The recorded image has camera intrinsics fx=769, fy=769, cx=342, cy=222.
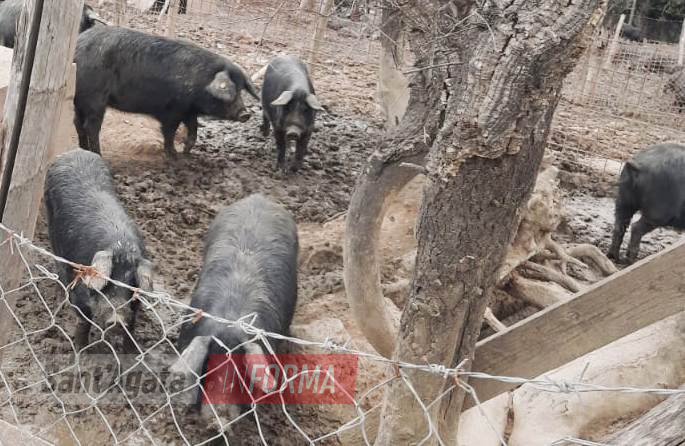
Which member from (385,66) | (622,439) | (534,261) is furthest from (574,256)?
(622,439)

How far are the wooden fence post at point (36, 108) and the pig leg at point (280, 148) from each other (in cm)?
486

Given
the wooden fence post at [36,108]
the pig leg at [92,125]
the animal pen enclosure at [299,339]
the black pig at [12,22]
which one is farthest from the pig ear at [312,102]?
the wooden fence post at [36,108]

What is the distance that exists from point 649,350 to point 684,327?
0.21m

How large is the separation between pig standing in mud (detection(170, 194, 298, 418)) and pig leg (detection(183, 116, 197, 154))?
277cm

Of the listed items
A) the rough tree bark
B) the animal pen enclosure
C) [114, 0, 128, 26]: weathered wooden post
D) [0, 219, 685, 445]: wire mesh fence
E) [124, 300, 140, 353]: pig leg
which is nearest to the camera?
the rough tree bark

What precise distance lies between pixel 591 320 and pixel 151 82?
5595mm

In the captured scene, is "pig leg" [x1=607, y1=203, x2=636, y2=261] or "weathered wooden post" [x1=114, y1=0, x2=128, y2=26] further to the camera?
"weathered wooden post" [x1=114, y1=0, x2=128, y2=26]

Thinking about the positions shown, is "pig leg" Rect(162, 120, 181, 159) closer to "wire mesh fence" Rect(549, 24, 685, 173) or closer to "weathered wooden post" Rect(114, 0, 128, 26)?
"weathered wooden post" Rect(114, 0, 128, 26)

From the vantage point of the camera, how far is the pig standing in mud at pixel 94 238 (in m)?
4.23

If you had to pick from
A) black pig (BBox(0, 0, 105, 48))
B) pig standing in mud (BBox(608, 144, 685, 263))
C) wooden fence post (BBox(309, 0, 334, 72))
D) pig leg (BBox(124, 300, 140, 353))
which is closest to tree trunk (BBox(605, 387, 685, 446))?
pig leg (BBox(124, 300, 140, 353))

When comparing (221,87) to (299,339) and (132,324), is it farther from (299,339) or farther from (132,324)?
(299,339)

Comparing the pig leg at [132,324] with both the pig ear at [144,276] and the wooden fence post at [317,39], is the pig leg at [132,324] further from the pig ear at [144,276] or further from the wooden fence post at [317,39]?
the wooden fence post at [317,39]

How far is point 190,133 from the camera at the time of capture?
769 cm

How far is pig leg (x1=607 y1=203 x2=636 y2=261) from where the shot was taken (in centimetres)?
711
